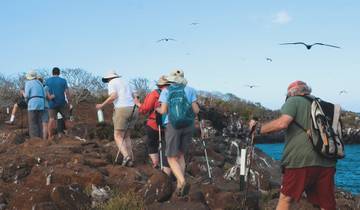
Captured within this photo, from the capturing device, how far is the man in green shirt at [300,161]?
6.66 m

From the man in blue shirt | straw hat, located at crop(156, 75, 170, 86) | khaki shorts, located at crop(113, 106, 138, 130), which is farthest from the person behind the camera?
the man in blue shirt

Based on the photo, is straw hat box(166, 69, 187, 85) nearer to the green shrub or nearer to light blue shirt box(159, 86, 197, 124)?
light blue shirt box(159, 86, 197, 124)

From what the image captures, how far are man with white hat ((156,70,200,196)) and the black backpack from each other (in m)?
2.68

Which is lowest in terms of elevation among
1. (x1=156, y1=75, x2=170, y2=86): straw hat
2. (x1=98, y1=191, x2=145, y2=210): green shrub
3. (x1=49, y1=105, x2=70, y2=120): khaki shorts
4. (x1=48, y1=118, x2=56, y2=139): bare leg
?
(x1=98, y1=191, x2=145, y2=210): green shrub

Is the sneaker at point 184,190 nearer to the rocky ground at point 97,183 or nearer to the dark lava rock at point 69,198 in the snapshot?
the rocky ground at point 97,183

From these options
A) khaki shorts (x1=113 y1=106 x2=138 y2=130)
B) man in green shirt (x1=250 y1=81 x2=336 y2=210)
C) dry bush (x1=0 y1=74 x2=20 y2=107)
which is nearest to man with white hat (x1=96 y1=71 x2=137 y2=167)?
khaki shorts (x1=113 y1=106 x2=138 y2=130)

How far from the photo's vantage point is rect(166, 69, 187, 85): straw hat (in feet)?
30.3

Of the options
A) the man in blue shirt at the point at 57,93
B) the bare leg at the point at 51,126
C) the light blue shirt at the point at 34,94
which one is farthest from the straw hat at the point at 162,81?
the bare leg at the point at 51,126

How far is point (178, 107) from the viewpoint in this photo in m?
8.96

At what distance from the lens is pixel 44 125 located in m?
15.2

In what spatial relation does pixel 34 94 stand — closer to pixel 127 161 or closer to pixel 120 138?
pixel 120 138

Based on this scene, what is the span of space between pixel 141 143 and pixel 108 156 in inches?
71.3

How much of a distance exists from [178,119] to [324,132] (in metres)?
2.94

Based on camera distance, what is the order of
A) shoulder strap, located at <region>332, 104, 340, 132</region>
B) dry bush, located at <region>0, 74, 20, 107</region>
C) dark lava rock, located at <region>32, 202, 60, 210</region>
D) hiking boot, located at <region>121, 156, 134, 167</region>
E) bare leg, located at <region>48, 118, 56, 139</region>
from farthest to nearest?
1. dry bush, located at <region>0, 74, 20, 107</region>
2. bare leg, located at <region>48, 118, 56, 139</region>
3. hiking boot, located at <region>121, 156, 134, 167</region>
4. dark lava rock, located at <region>32, 202, 60, 210</region>
5. shoulder strap, located at <region>332, 104, 340, 132</region>
